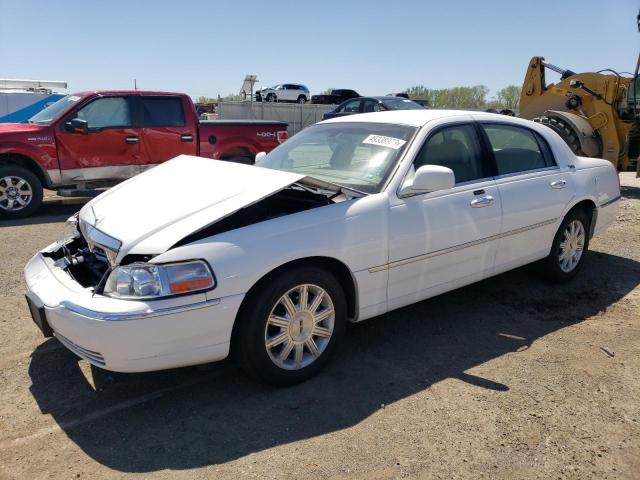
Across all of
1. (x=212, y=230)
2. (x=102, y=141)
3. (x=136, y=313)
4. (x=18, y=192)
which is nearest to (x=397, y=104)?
(x=102, y=141)

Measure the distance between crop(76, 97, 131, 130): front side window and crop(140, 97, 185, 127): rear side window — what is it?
11.3 inches

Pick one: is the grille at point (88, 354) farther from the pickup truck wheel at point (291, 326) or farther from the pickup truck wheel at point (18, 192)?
the pickup truck wheel at point (18, 192)

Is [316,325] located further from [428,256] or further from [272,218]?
[428,256]

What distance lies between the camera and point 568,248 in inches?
208

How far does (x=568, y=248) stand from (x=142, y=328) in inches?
161

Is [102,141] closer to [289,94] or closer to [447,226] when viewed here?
[447,226]

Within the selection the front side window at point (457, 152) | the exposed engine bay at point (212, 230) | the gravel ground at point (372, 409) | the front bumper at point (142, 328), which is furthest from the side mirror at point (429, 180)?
the front bumper at point (142, 328)

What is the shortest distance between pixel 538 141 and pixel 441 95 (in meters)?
55.7

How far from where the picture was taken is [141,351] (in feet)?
9.55

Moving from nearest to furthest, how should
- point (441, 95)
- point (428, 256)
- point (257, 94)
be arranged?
point (428, 256), point (257, 94), point (441, 95)

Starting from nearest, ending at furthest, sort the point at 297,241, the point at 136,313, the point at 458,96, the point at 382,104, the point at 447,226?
1. the point at 136,313
2. the point at 297,241
3. the point at 447,226
4. the point at 382,104
5. the point at 458,96

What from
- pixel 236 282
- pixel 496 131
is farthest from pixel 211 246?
pixel 496 131

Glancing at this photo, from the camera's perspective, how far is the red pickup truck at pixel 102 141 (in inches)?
328

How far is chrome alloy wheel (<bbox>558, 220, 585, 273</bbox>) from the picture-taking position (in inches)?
206
